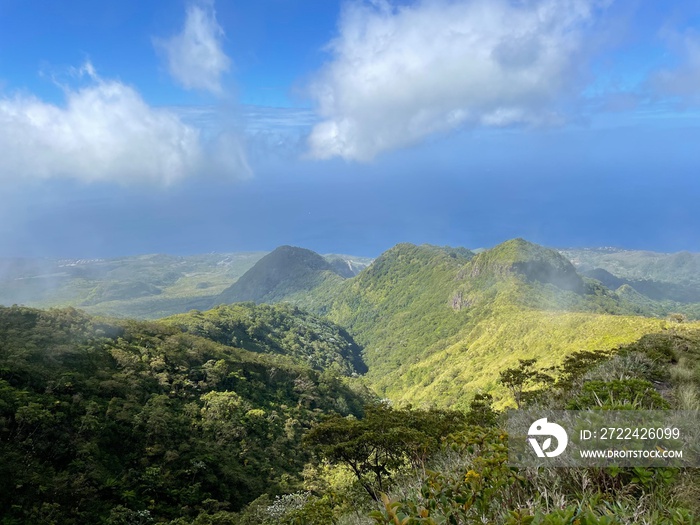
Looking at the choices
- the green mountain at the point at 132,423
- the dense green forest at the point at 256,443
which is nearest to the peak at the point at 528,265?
the green mountain at the point at 132,423

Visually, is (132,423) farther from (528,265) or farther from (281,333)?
(528,265)

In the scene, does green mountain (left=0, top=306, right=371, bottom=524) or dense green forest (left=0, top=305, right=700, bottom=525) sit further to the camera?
green mountain (left=0, top=306, right=371, bottom=524)

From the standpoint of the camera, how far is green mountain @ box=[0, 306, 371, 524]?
20.0 metres

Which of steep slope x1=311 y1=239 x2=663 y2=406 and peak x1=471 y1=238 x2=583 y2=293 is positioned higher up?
peak x1=471 y1=238 x2=583 y2=293

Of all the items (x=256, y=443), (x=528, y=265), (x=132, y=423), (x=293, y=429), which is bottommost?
(x=293, y=429)

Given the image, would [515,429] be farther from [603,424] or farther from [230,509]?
[230,509]

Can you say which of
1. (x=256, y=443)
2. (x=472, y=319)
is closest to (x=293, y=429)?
(x=256, y=443)

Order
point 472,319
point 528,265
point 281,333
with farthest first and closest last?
1. point 528,265
2. point 281,333
3. point 472,319

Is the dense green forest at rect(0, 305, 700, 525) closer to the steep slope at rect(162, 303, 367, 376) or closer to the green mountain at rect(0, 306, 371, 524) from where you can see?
the green mountain at rect(0, 306, 371, 524)

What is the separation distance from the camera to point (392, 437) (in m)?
14.0

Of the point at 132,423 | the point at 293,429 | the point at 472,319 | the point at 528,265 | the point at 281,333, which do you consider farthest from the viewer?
the point at 528,265

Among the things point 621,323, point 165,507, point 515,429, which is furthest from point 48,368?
point 621,323

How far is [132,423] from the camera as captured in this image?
88.4 feet

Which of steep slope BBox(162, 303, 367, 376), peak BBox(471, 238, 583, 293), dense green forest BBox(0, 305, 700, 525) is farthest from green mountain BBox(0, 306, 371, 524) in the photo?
peak BBox(471, 238, 583, 293)
